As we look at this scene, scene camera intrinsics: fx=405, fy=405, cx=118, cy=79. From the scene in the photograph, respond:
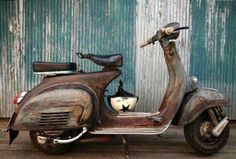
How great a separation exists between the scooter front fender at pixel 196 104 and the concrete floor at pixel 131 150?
0.54 meters

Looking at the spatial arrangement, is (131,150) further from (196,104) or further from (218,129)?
(218,129)

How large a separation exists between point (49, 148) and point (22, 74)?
89.6 inches

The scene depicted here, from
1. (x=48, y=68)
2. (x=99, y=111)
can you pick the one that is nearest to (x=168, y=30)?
(x=99, y=111)

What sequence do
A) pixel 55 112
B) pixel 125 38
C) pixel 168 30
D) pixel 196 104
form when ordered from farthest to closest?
1. pixel 125 38
2. pixel 196 104
3. pixel 168 30
4. pixel 55 112

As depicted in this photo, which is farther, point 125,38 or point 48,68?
point 125,38

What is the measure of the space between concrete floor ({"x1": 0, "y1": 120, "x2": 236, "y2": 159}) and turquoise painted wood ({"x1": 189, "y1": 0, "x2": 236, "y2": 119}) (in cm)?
130

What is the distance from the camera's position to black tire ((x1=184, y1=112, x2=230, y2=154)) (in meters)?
5.70

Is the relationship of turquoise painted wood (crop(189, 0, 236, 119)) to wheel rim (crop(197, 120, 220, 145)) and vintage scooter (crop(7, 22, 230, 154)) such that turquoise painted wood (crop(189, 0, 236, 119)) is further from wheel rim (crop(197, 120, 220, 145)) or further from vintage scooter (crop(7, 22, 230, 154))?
wheel rim (crop(197, 120, 220, 145))

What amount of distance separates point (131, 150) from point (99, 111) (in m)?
0.89

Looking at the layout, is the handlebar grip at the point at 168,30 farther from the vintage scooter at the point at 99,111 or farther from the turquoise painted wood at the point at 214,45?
the turquoise painted wood at the point at 214,45

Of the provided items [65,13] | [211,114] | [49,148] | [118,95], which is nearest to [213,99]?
[211,114]

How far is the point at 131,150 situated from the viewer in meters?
6.01

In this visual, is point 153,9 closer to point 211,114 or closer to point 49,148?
point 211,114

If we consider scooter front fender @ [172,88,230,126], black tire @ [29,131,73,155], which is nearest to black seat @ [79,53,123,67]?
scooter front fender @ [172,88,230,126]
